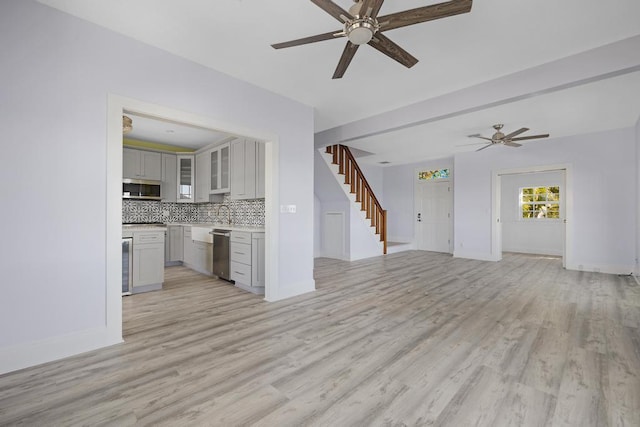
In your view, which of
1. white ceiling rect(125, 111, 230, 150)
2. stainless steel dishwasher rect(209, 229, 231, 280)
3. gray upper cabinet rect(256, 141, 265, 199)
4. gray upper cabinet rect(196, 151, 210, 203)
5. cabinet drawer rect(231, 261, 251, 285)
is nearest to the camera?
cabinet drawer rect(231, 261, 251, 285)

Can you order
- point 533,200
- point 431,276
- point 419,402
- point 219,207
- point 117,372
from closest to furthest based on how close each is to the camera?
point 419,402, point 117,372, point 431,276, point 219,207, point 533,200

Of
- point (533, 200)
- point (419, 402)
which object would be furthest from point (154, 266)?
point (533, 200)

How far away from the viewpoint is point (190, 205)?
709cm

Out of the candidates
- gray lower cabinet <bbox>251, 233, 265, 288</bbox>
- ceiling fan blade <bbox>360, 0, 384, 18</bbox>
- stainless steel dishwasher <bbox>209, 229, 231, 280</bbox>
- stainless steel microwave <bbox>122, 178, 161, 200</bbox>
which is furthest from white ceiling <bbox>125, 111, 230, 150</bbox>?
ceiling fan blade <bbox>360, 0, 384, 18</bbox>

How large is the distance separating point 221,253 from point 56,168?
9.29ft

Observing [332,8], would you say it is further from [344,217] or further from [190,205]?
[190,205]

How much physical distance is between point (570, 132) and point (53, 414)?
8.25m

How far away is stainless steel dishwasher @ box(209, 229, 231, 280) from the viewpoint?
477cm

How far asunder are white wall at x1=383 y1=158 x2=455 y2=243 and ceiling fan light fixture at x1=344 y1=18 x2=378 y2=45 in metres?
7.29

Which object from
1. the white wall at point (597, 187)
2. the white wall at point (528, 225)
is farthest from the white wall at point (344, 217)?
the white wall at point (528, 225)

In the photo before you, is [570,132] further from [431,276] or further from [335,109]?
[335,109]

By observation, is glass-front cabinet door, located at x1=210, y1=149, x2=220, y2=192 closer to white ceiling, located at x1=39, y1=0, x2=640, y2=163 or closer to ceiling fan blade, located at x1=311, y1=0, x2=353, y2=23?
white ceiling, located at x1=39, y1=0, x2=640, y2=163

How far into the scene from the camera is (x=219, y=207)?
21.2 feet

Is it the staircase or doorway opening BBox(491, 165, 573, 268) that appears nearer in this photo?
the staircase
